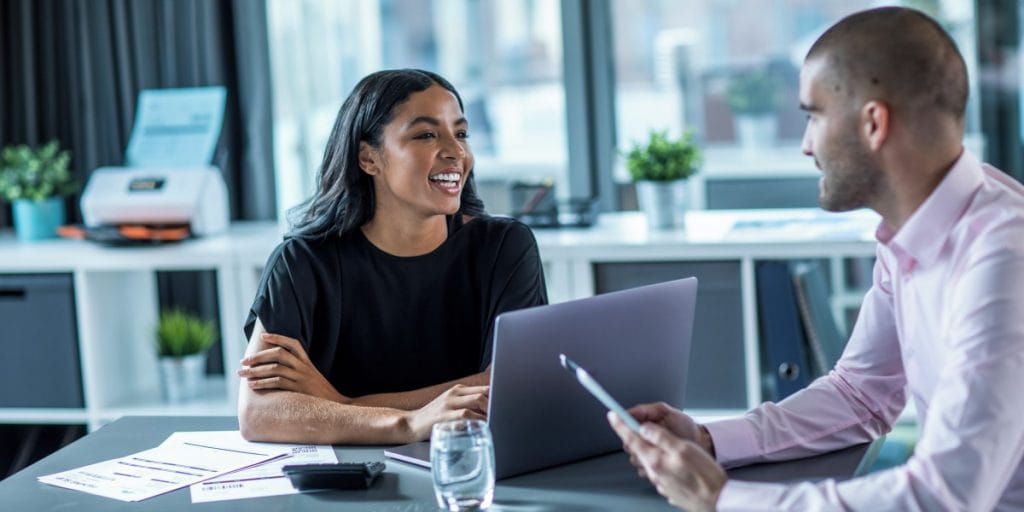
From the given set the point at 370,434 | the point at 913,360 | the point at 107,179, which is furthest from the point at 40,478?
the point at 107,179

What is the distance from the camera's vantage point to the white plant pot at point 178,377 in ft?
12.3

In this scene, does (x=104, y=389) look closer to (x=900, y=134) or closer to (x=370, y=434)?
(x=370, y=434)

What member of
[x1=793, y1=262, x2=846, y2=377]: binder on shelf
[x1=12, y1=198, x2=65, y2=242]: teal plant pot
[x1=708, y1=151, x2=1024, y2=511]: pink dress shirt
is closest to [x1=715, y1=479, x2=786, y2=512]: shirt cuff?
[x1=708, y1=151, x2=1024, y2=511]: pink dress shirt

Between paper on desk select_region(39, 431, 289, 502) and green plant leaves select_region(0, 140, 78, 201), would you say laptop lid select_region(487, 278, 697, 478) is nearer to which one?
paper on desk select_region(39, 431, 289, 502)

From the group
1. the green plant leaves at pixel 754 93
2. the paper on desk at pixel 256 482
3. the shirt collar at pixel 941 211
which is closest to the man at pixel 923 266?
the shirt collar at pixel 941 211

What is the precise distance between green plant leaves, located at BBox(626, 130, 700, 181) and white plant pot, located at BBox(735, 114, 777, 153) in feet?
2.91

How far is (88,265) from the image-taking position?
3.57 m

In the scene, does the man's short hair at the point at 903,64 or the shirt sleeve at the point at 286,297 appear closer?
the man's short hair at the point at 903,64

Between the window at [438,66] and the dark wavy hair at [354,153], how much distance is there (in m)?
1.71

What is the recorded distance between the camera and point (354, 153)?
94.8 inches

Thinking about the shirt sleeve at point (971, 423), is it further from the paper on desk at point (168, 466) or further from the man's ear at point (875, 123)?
the paper on desk at point (168, 466)

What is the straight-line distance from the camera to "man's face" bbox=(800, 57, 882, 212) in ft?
5.11

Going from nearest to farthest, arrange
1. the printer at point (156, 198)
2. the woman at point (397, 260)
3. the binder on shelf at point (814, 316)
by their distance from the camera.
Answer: the woman at point (397, 260), the binder on shelf at point (814, 316), the printer at point (156, 198)

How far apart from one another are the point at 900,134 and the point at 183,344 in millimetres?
2660
